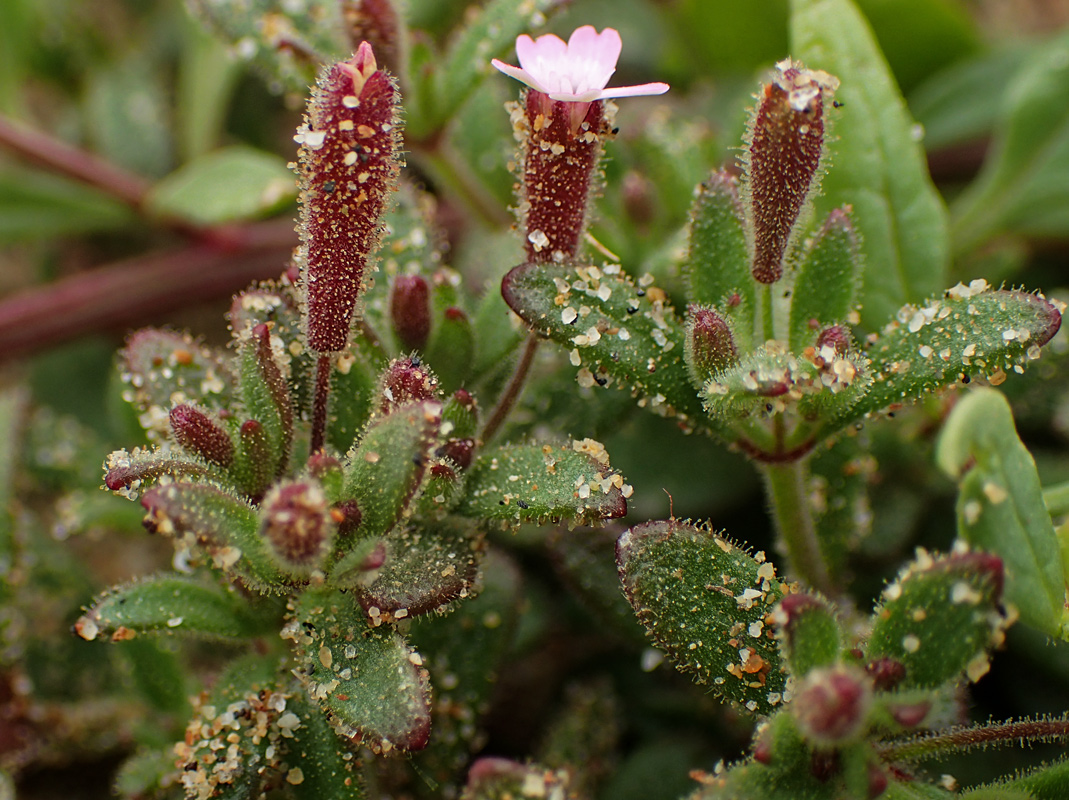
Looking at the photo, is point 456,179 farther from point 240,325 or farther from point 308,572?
point 308,572

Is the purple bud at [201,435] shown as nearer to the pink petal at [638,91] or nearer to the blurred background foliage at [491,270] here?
the blurred background foliage at [491,270]

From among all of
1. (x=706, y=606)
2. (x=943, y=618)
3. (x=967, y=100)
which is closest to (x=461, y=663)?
(x=706, y=606)

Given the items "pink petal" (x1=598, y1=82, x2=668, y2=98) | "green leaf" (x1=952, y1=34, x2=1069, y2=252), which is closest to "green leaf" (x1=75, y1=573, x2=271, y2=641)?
"pink petal" (x1=598, y1=82, x2=668, y2=98)

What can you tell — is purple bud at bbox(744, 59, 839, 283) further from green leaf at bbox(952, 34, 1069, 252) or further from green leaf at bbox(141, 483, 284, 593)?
green leaf at bbox(952, 34, 1069, 252)

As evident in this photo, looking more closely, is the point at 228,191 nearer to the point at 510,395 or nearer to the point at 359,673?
the point at 510,395

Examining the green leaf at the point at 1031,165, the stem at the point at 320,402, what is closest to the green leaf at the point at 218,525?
the stem at the point at 320,402

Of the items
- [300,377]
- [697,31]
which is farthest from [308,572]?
[697,31]

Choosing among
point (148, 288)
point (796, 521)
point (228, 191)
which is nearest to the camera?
point (796, 521)
